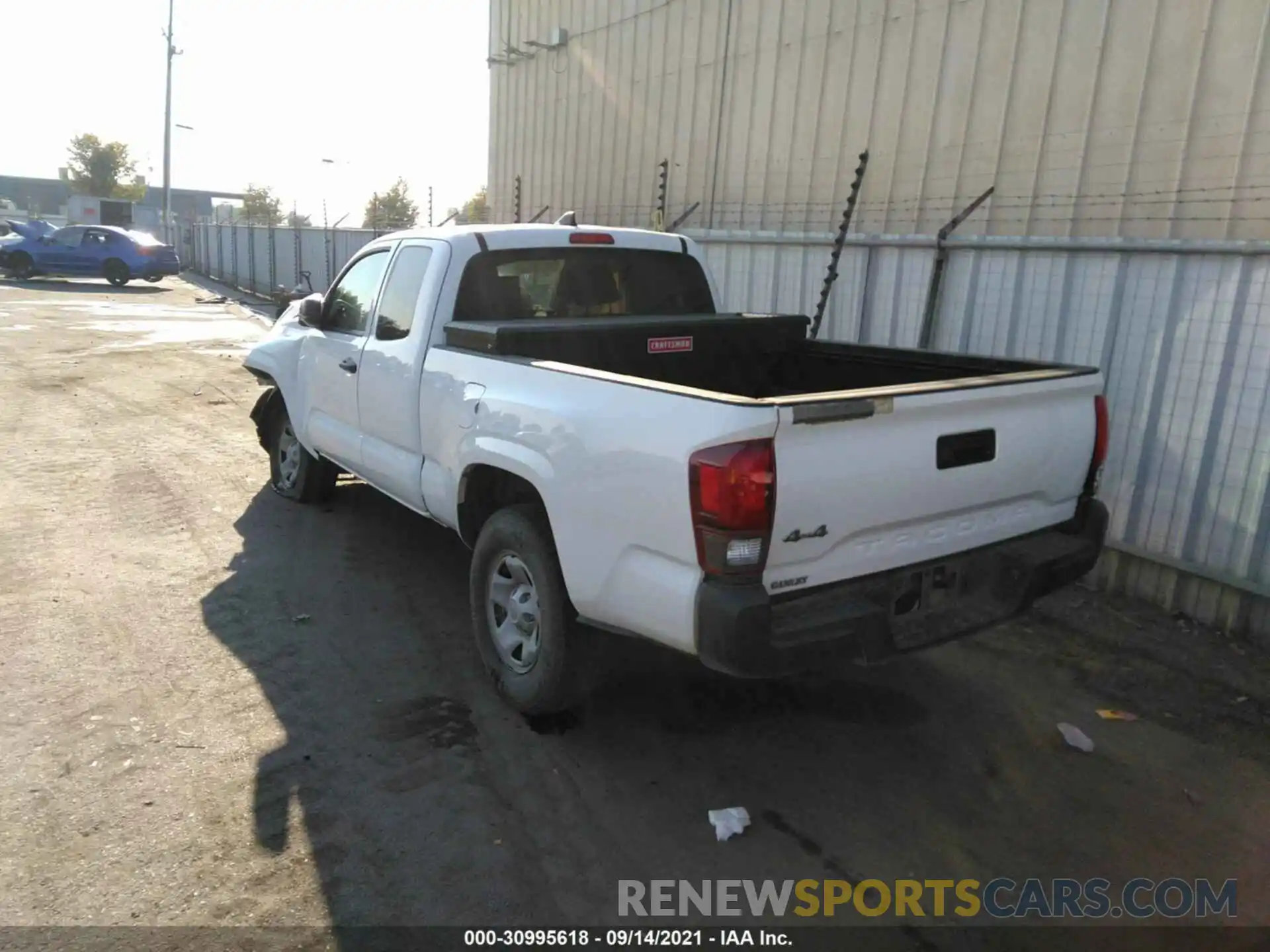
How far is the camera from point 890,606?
3.21 meters

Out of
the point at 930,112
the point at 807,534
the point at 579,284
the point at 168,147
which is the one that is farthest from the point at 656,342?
the point at 168,147

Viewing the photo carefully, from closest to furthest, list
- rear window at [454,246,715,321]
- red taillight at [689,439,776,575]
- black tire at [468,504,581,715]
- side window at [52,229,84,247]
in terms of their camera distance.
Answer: red taillight at [689,439,776,575], black tire at [468,504,581,715], rear window at [454,246,715,321], side window at [52,229,84,247]

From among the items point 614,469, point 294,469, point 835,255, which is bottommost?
point 294,469

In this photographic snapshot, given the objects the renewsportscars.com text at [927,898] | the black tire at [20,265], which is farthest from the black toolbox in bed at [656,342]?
the black tire at [20,265]

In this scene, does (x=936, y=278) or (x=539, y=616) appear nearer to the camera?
(x=539, y=616)

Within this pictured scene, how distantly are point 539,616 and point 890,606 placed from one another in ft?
4.41

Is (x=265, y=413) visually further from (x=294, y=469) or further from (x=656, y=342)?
(x=656, y=342)

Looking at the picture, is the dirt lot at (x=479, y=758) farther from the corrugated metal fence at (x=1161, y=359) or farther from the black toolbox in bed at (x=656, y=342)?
the black toolbox in bed at (x=656, y=342)

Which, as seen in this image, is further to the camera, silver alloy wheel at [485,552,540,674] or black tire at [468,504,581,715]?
silver alloy wheel at [485,552,540,674]

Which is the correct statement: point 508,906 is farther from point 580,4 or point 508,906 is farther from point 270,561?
point 580,4

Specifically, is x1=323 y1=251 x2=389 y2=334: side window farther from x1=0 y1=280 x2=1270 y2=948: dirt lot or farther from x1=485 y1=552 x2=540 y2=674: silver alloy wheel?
x1=485 y1=552 x2=540 y2=674: silver alloy wheel

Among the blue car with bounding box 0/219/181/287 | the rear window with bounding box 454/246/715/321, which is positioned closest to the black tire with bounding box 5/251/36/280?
the blue car with bounding box 0/219/181/287

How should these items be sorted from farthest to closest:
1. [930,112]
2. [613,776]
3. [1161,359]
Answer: [930,112]
[1161,359]
[613,776]

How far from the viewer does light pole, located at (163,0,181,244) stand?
39562mm
